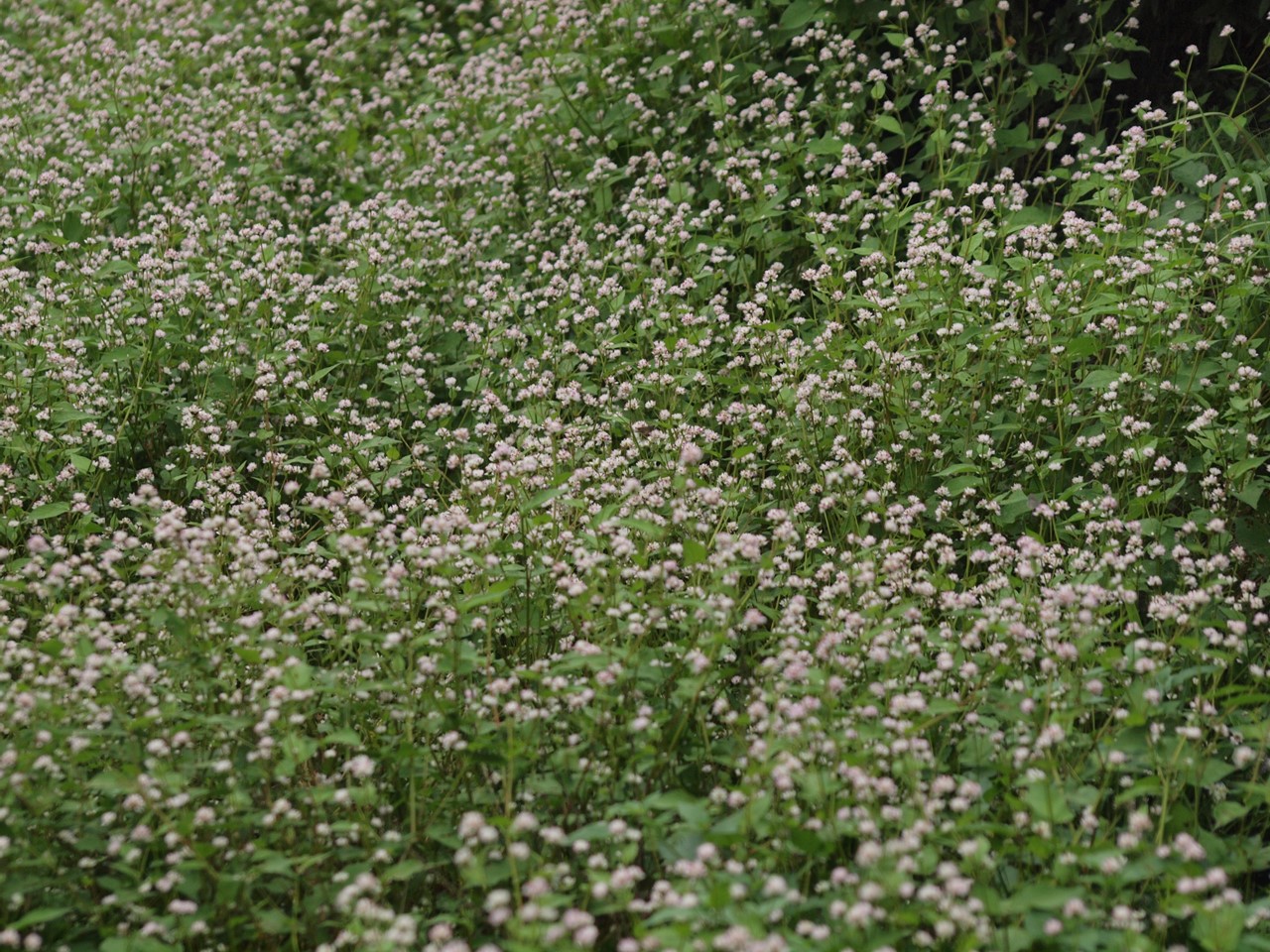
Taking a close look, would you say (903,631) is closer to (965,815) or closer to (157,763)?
(965,815)

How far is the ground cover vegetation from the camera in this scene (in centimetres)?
292

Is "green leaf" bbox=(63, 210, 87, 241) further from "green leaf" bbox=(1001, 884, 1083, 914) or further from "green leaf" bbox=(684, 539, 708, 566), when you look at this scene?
"green leaf" bbox=(1001, 884, 1083, 914)

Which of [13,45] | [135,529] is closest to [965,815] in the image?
[135,529]

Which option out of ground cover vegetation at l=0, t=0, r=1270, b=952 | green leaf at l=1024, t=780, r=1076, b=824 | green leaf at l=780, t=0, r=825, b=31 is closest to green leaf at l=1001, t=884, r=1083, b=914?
ground cover vegetation at l=0, t=0, r=1270, b=952

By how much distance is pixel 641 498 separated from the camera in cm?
410

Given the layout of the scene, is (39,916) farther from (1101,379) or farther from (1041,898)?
(1101,379)

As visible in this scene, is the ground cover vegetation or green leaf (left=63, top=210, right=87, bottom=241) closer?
the ground cover vegetation

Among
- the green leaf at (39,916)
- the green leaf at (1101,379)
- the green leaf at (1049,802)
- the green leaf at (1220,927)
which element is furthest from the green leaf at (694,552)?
the green leaf at (1101,379)

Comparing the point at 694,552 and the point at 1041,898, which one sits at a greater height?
the point at 694,552

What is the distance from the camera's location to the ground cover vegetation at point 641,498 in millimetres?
2918

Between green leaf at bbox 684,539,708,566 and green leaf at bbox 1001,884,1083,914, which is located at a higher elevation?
green leaf at bbox 684,539,708,566

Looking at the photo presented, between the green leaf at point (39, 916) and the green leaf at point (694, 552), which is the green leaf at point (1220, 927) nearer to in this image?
the green leaf at point (694, 552)

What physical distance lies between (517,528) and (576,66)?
13.5ft

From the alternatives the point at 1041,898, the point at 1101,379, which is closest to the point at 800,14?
the point at 1101,379
